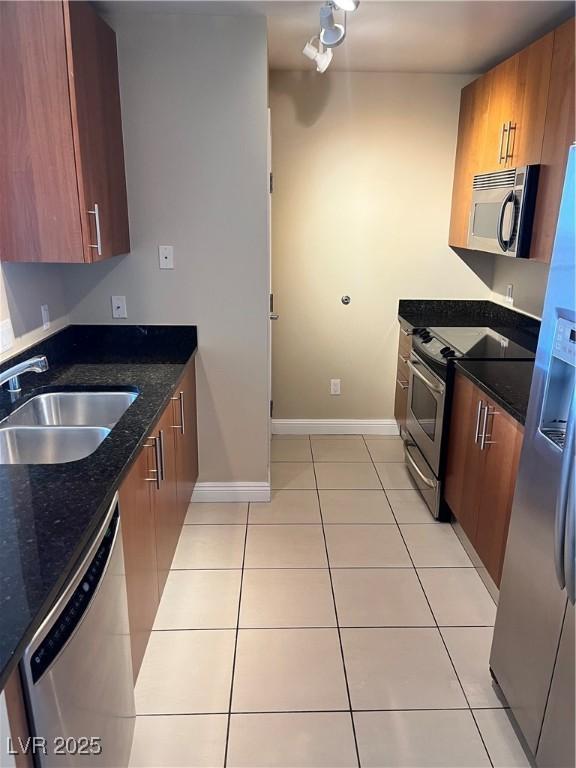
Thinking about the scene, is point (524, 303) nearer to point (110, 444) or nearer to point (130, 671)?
point (110, 444)

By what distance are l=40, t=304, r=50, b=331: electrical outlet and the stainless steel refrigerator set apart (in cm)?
205

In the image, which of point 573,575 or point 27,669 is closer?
point 27,669

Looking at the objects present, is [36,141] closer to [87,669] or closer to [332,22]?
[332,22]

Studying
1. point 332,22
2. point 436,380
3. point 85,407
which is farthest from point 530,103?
point 85,407

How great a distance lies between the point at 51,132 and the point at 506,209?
6.53 ft

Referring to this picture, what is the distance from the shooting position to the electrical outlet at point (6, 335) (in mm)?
2127

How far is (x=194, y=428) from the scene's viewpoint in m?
2.98

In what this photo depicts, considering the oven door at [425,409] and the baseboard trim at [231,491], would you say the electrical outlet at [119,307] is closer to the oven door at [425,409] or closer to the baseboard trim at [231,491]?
the baseboard trim at [231,491]

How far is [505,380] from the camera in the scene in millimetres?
2396

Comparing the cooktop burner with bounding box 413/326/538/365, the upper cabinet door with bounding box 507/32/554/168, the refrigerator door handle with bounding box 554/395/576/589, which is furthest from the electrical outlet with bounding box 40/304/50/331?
the upper cabinet door with bounding box 507/32/554/168

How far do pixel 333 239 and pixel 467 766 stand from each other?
299cm

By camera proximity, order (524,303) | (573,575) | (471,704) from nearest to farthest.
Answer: (573,575)
(471,704)
(524,303)

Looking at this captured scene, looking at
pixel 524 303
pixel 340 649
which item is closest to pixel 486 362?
pixel 524 303

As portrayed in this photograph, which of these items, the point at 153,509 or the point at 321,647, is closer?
the point at 153,509
